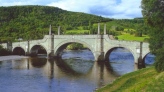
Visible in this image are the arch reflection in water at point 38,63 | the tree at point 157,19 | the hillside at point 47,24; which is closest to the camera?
the tree at point 157,19

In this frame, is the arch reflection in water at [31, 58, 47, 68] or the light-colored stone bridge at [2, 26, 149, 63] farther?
the arch reflection in water at [31, 58, 47, 68]

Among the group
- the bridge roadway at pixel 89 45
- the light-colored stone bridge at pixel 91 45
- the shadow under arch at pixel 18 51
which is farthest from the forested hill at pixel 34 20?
the light-colored stone bridge at pixel 91 45

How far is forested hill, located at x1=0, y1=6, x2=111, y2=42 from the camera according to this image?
122 meters

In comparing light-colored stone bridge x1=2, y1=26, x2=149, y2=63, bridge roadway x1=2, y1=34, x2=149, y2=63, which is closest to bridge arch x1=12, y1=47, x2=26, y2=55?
bridge roadway x1=2, y1=34, x2=149, y2=63

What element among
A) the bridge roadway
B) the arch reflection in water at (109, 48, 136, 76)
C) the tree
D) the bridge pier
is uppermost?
the tree

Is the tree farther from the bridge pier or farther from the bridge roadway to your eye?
the bridge pier

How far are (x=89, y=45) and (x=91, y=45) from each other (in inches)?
27.2

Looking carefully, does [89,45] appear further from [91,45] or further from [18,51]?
[18,51]

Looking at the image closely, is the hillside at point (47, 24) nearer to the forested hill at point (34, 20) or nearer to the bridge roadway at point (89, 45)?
the forested hill at point (34, 20)

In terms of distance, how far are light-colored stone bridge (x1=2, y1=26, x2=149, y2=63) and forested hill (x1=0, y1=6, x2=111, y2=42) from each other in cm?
1799

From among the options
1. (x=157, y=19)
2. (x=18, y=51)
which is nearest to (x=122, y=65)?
(x=157, y=19)

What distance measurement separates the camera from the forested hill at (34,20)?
401 ft

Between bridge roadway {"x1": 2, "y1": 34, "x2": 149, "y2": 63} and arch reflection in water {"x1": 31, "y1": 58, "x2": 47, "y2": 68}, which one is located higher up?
bridge roadway {"x1": 2, "y1": 34, "x2": 149, "y2": 63}

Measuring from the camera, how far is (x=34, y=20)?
142 metres
